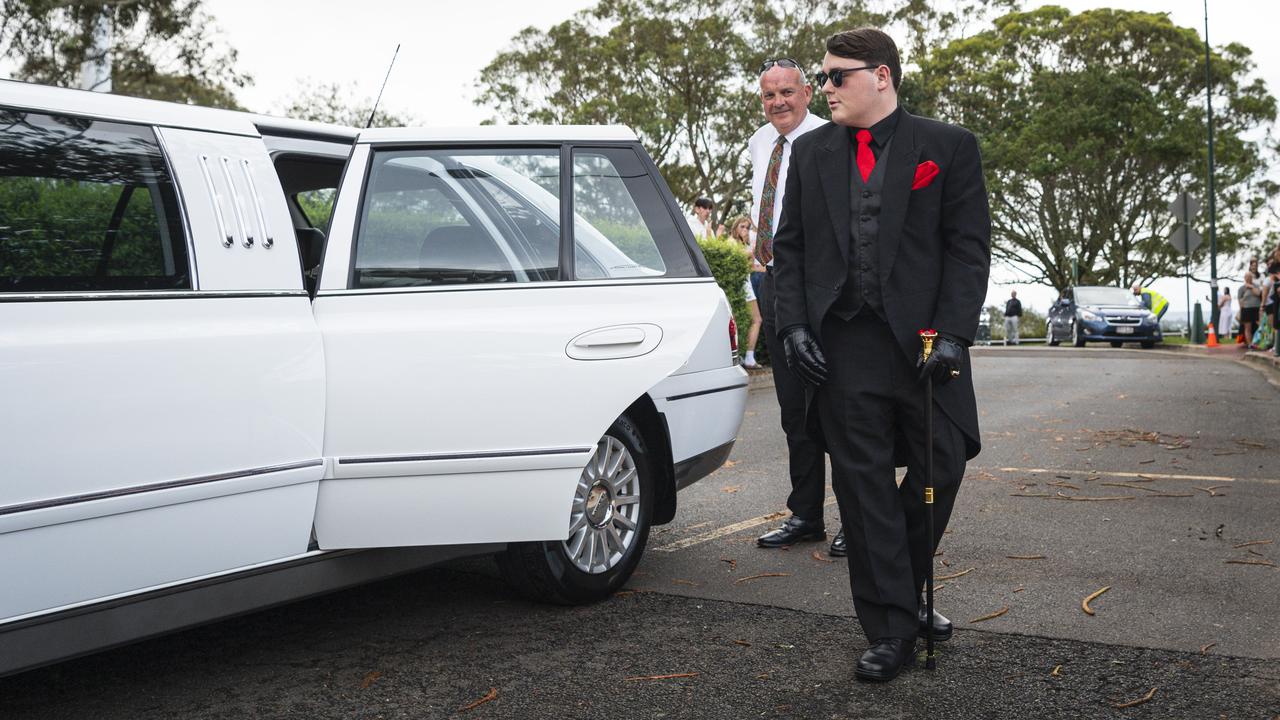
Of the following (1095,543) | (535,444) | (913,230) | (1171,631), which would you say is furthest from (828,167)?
(1095,543)

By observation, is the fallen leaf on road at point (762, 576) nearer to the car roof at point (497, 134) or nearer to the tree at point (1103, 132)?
the car roof at point (497, 134)

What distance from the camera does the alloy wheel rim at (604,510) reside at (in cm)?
430

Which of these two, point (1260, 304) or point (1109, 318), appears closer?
point (1260, 304)

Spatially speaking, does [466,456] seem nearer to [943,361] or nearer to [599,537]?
[599,537]

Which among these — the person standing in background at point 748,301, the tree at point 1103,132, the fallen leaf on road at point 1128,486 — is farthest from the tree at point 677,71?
the fallen leaf on road at point 1128,486

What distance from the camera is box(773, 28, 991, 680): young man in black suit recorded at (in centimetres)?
362

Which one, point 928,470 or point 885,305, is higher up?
point 885,305

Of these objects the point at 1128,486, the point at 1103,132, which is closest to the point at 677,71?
the point at 1103,132

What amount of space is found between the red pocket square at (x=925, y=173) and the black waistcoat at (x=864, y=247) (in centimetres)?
10

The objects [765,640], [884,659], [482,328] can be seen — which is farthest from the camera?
[765,640]

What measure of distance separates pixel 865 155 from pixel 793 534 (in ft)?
7.37

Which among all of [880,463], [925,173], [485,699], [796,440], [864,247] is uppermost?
[925,173]

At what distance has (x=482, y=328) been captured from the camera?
389 centimetres

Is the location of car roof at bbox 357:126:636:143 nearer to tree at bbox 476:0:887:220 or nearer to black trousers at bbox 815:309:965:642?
black trousers at bbox 815:309:965:642
